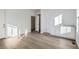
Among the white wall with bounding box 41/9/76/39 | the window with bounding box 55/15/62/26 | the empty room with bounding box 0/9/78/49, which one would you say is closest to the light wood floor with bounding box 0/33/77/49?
the empty room with bounding box 0/9/78/49

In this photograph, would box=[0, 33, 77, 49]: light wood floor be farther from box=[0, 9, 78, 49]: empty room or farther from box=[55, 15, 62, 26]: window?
box=[55, 15, 62, 26]: window

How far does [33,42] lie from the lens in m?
1.54

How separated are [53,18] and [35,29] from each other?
0.32 m

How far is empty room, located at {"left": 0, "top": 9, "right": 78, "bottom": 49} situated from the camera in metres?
1.52

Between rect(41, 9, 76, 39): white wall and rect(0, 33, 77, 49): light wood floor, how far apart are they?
11cm

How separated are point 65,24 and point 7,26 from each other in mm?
873

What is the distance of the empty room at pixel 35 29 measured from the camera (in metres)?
1.52
